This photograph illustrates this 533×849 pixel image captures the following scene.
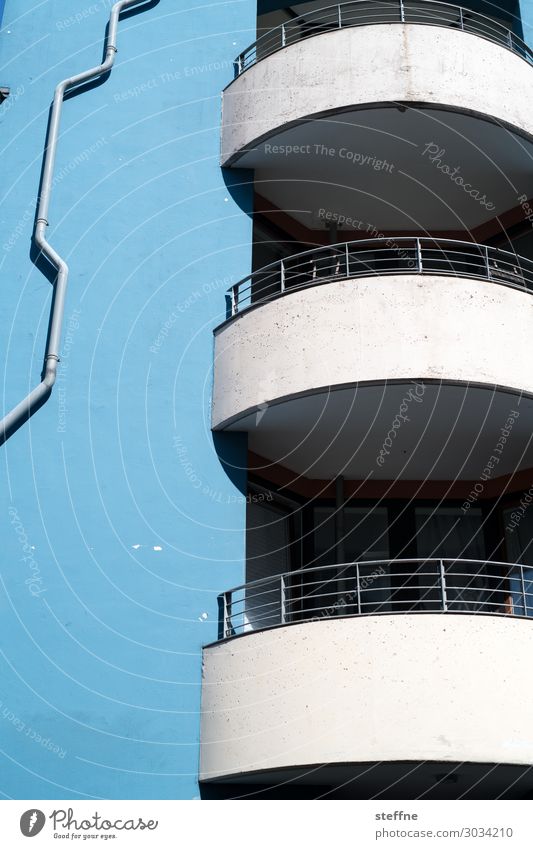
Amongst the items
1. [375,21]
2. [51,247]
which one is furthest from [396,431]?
[375,21]

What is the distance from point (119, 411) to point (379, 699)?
164 inches

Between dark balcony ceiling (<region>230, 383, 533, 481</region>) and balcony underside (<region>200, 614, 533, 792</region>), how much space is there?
7.94ft

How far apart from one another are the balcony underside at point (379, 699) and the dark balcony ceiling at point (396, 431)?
2.42 metres

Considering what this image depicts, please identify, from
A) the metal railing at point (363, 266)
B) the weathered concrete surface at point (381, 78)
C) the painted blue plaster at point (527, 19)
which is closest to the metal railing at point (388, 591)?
the metal railing at point (363, 266)

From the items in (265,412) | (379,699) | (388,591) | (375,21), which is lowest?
(379,699)

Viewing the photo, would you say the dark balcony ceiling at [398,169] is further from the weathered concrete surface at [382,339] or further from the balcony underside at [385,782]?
the balcony underside at [385,782]

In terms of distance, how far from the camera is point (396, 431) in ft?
37.6

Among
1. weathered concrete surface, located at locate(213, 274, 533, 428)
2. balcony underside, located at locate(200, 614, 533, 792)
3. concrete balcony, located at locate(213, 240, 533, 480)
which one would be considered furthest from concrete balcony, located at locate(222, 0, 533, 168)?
balcony underside, located at locate(200, 614, 533, 792)

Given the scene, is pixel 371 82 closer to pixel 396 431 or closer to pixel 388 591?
pixel 396 431

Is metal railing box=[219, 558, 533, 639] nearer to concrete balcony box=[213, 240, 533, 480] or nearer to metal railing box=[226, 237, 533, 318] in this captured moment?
concrete balcony box=[213, 240, 533, 480]

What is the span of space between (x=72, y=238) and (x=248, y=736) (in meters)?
5.96

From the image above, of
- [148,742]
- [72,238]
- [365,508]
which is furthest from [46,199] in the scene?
[148,742]

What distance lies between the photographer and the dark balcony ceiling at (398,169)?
12.3 meters
